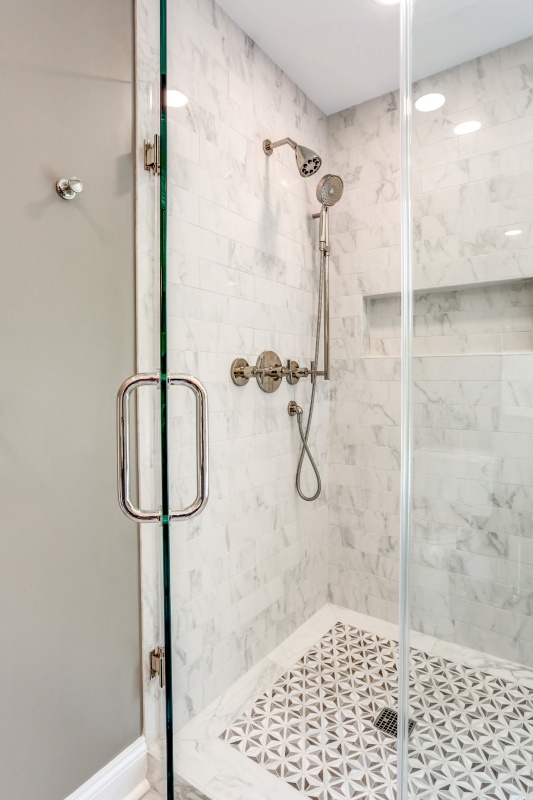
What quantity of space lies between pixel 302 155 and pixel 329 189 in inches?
7.1

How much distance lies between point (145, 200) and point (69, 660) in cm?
127

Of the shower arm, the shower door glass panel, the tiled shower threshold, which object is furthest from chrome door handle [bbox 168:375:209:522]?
the shower arm

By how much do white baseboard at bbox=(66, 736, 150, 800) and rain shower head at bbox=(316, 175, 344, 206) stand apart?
2.04m

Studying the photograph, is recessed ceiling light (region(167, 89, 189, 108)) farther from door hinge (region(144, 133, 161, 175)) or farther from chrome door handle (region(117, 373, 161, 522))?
Answer: chrome door handle (region(117, 373, 161, 522))

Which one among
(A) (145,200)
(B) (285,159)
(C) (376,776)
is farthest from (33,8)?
(C) (376,776)

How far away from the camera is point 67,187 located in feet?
3.51

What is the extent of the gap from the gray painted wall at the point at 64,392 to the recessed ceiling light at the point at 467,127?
0.91 m

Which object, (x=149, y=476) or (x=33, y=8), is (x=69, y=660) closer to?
(x=149, y=476)

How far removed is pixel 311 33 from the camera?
64.7 inches

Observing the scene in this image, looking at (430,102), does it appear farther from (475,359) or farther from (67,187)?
(67,187)

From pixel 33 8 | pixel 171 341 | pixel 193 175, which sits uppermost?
pixel 33 8

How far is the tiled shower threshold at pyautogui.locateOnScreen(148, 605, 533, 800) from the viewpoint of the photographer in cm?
104

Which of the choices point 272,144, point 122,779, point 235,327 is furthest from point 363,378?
point 122,779

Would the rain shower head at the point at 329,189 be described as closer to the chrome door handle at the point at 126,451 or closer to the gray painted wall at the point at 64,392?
the gray painted wall at the point at 64,392
